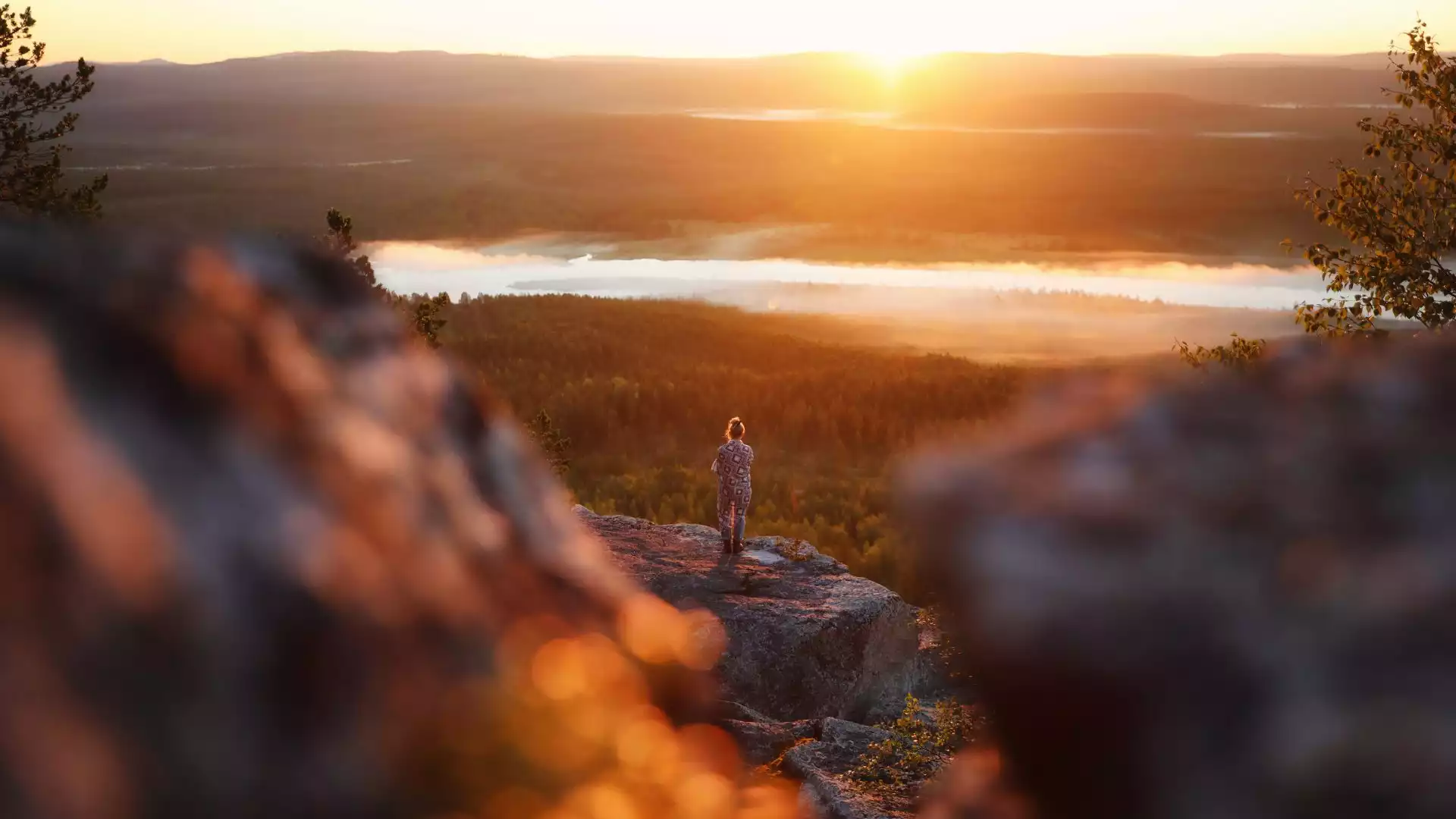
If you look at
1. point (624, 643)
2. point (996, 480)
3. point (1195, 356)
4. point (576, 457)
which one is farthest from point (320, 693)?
point (576, 457)

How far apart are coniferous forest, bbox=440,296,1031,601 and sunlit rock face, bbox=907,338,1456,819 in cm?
1945

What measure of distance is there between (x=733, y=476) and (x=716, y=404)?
207ft

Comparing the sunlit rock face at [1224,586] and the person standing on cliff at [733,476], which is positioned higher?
the sunlit rock face at [1224,586]

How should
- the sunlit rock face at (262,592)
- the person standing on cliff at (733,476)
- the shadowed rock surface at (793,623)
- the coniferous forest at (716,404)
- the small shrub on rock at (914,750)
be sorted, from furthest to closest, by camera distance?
the coniferous forest at (716,404)
the person standing on cliff at (733,476)
the shadowed rock surface at (793,623)
the small shrub on rock at (914,750)
the sunlit rock face at (262,592)

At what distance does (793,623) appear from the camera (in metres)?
14.6

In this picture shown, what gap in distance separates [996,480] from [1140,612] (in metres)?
0.24

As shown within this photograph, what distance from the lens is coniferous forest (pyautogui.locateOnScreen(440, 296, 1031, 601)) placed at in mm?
45875

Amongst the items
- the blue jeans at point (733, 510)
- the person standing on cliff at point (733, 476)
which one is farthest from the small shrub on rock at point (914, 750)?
the blue jeans at point (733, 510)

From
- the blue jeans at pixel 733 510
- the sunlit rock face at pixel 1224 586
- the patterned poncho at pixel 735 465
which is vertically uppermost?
the sunlit rock face at pixel 1224 586

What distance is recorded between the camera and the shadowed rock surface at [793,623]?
14266 millimetres

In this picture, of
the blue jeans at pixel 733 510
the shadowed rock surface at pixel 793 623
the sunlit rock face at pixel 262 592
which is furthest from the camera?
the blue jeans at pixel 733 510

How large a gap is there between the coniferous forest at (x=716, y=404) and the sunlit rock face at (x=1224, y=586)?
19.4 meters

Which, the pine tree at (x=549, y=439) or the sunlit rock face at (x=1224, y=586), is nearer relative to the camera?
the sunlit rock face at (x=1224, y=586)

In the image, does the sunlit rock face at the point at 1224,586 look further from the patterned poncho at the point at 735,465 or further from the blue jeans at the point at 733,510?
the blue jeans at the point at 733,510
